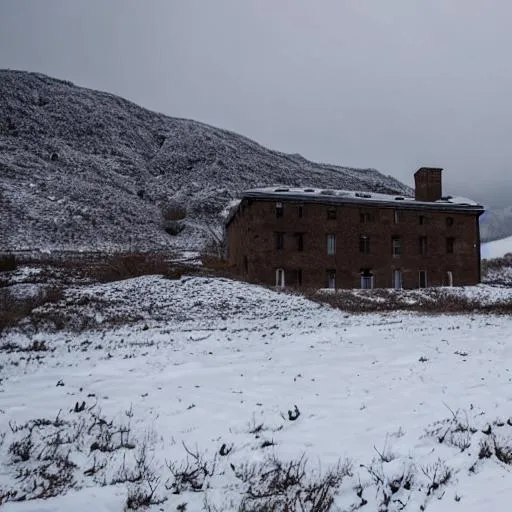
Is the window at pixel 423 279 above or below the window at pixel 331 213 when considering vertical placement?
below

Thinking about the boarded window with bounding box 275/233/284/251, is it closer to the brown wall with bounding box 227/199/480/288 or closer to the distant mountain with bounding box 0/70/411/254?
the brown wall with bounding box 227/199/480/288

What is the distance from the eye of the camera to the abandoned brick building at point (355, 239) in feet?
118

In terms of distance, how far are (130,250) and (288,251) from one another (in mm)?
24336

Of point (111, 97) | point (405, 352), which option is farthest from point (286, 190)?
point (111, 97)

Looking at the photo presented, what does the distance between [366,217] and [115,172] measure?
6441 cm

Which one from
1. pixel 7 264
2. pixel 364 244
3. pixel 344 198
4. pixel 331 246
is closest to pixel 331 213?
pixel 344 198

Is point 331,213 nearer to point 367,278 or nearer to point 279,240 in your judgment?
point 279,240

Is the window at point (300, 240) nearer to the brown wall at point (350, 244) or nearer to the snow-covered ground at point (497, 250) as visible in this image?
the brown wall at point (350, 244)

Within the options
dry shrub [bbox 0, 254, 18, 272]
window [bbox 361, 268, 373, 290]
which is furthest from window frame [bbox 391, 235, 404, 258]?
dry shrub [bbox 0, 254, 18, 272]

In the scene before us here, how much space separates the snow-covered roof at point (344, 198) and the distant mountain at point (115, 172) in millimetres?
10388

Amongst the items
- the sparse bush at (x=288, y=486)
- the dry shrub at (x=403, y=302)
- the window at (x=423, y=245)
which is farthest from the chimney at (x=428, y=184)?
the sparse bush at (x=288, y=486)

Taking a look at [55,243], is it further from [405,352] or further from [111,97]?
[111,97]

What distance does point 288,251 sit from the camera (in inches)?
1439

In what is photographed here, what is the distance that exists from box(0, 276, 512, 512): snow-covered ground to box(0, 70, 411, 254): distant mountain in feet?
118
